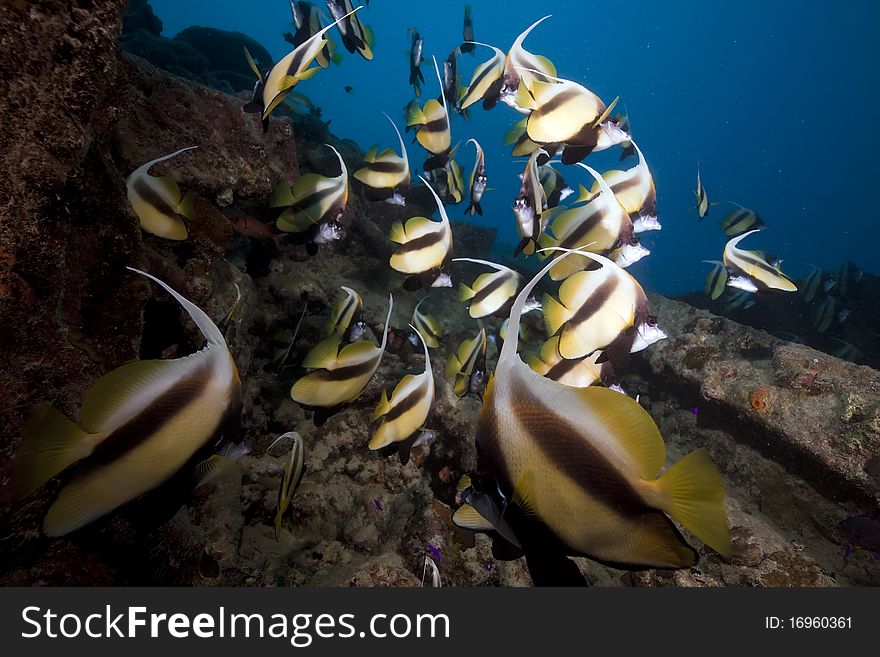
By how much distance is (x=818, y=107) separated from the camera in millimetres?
76938

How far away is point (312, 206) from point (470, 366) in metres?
1.90

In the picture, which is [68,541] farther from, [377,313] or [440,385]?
[377,313]

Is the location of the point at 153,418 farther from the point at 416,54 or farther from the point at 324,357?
the point at 416,54

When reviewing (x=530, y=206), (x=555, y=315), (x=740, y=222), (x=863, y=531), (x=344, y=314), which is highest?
(x=530, y=206)

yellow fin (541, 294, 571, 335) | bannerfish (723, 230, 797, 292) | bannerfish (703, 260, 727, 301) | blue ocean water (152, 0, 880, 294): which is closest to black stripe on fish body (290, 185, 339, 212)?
yellow fin (541, 294, 571, 335)

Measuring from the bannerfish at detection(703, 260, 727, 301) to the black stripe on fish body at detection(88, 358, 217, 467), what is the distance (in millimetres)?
4738

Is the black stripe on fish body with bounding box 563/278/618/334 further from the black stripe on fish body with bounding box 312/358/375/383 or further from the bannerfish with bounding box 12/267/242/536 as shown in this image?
the bannerfish with bounding box 12/267/242/536

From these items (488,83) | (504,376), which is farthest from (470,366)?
(488,83)

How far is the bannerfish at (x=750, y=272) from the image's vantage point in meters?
3.68

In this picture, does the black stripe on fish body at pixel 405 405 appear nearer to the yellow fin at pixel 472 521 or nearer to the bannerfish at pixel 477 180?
the yellow fin at pixel 472 521

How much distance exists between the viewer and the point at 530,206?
3084 millimetres

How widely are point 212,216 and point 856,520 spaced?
5910 millimetres

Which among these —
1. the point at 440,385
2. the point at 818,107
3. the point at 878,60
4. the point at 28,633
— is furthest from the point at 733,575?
the point at 818,107

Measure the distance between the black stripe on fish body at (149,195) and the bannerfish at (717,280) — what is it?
4.91m
